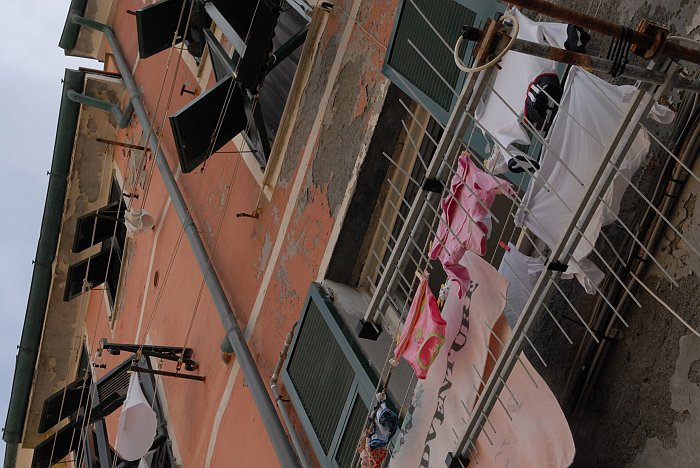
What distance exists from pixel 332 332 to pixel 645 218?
2228 millimetres

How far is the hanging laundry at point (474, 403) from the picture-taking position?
10.5 feet

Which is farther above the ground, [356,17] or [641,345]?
[356,17]

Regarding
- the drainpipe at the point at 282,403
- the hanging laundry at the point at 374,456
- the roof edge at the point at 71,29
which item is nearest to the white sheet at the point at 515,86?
the hanging laundry at the point at 374,456

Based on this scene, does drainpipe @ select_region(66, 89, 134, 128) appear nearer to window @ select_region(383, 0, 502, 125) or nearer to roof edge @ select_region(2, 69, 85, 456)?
roof edge @ select_region(2, 69, 85, 456)

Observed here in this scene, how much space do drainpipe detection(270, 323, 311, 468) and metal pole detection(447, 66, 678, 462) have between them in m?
2.20

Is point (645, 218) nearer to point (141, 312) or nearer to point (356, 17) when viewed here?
point (356, 17)

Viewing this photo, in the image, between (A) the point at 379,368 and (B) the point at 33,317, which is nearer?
(A) the point at 379,368

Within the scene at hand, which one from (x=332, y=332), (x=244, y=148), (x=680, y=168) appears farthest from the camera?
(x=244, y=148)

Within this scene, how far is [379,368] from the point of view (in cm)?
487

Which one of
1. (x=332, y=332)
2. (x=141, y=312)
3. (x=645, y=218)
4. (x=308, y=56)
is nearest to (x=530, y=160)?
(x=645, y=218)

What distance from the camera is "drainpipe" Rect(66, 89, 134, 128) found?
10.7m

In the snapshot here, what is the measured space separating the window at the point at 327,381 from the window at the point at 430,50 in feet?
4.59

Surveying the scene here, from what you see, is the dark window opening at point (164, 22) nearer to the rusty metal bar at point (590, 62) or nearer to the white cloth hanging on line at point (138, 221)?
the white cloth hanging on line at point (138, 221)

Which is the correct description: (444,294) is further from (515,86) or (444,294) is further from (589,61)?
(589,61)
